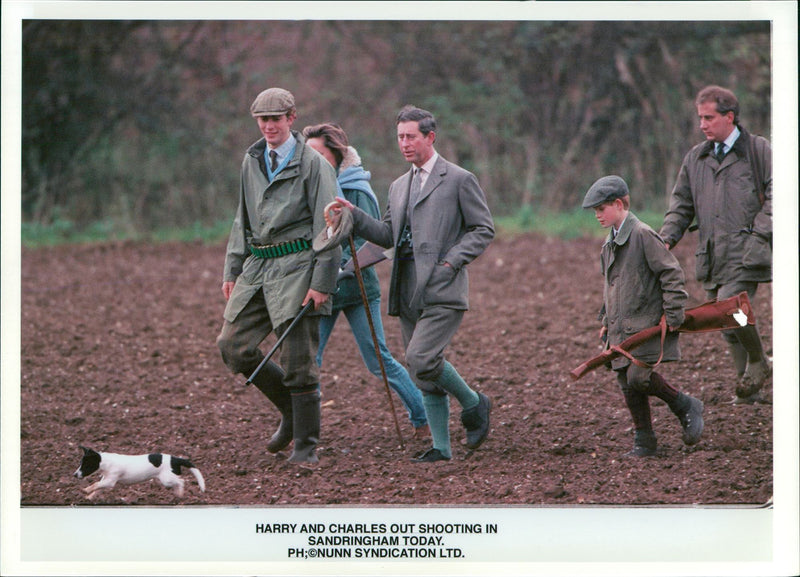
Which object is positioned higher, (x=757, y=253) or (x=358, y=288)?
(x=757, y=253)

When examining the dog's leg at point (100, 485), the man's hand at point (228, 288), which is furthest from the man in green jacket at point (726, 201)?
the dog's leg at point (100, 485)

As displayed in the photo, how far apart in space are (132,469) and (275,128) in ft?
6.04

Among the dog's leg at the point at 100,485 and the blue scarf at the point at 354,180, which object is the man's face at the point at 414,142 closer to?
the blue scarf at the point at 354,180

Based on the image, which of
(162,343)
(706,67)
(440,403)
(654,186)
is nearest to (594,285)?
(654,186)

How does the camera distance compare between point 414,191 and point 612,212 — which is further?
point 414,191

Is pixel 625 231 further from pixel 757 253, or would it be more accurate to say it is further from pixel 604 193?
pixel 757 253

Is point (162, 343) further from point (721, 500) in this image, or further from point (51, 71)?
point (721, 500)

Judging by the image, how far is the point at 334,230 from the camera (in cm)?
589

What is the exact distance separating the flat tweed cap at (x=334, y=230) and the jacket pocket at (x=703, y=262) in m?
A: 2.07

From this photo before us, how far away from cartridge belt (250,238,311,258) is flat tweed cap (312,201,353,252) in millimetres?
123

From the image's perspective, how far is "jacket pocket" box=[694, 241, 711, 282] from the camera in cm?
666

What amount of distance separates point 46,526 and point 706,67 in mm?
8156

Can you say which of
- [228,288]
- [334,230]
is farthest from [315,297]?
[228,288]

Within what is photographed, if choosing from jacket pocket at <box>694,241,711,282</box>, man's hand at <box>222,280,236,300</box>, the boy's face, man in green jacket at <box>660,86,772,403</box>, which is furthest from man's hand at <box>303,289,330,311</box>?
jacket pocket at <box>694,241,711,282</box>
